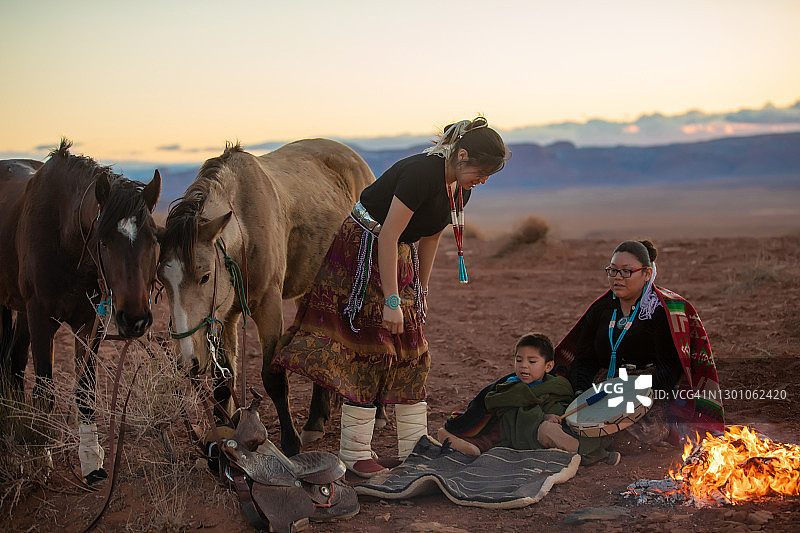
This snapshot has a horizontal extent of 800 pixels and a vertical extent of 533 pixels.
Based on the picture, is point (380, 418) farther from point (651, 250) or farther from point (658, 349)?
point (651, 250)

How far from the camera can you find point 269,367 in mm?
4984

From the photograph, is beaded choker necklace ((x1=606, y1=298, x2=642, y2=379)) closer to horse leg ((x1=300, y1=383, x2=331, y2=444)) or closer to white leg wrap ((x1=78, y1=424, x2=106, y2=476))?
horse leg ((x1=300, y1=383, x2=331, y2=444))

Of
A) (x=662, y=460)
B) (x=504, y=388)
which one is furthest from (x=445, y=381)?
(x=662, y=460)

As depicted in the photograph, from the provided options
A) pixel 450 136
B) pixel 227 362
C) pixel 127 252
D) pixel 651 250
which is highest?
pixel 450 136

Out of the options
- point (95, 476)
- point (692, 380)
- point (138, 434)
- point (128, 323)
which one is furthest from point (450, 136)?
→ point (95, 476)

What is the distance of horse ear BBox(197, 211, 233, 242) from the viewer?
4285 mm

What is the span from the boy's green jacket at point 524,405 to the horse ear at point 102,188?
2.63m

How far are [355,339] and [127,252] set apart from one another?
1421mm

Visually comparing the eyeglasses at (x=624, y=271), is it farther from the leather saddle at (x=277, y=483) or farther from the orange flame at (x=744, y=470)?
the leather saddle at (x=277, y=483)

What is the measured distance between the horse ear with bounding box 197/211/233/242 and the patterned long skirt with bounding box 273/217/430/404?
0.71 metres

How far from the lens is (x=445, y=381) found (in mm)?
6930

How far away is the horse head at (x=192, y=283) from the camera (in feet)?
13.5

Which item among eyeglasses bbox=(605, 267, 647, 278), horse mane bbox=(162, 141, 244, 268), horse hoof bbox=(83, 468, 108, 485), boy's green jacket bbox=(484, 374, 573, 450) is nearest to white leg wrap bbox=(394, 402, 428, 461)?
boy's green jacket bbox=(484, 374, 573, 450)

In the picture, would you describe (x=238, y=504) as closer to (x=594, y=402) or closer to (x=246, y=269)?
(x=246, y=269)
